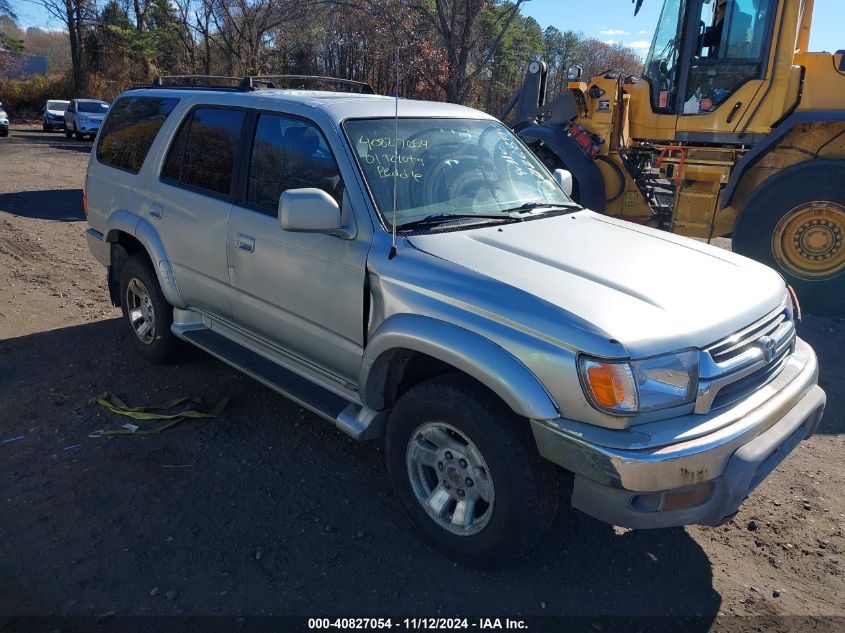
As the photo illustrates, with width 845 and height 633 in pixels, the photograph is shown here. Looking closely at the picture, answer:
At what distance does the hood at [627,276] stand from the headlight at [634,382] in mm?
58

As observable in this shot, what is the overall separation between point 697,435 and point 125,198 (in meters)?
4.26

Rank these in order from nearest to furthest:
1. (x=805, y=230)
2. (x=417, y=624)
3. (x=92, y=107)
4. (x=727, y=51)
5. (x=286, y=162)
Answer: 1. (x=417, y=624)
2. (x=286, y=162)
3. (x=805, y=230)
4. (x=727, y=51)
5. (x=92, y=107)

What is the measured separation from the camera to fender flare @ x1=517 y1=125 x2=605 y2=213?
321 inches

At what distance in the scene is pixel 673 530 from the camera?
3357 millimetres

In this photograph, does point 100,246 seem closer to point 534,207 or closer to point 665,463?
point 534,207

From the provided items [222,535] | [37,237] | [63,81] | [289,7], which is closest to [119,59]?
[63,81]

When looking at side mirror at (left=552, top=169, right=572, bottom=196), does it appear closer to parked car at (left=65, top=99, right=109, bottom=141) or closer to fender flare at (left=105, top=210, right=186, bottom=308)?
fender flare at (left=105, top=210, right=186, bottom=308)

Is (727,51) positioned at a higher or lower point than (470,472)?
higher

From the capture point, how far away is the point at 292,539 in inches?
125

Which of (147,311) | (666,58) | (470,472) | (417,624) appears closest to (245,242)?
(147,311)

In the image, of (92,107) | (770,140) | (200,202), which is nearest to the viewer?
(200,202)

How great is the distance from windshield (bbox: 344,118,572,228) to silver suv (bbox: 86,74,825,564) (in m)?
0.01

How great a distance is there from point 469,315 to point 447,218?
810 millimetres

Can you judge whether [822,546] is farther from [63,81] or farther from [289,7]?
[63,81]
